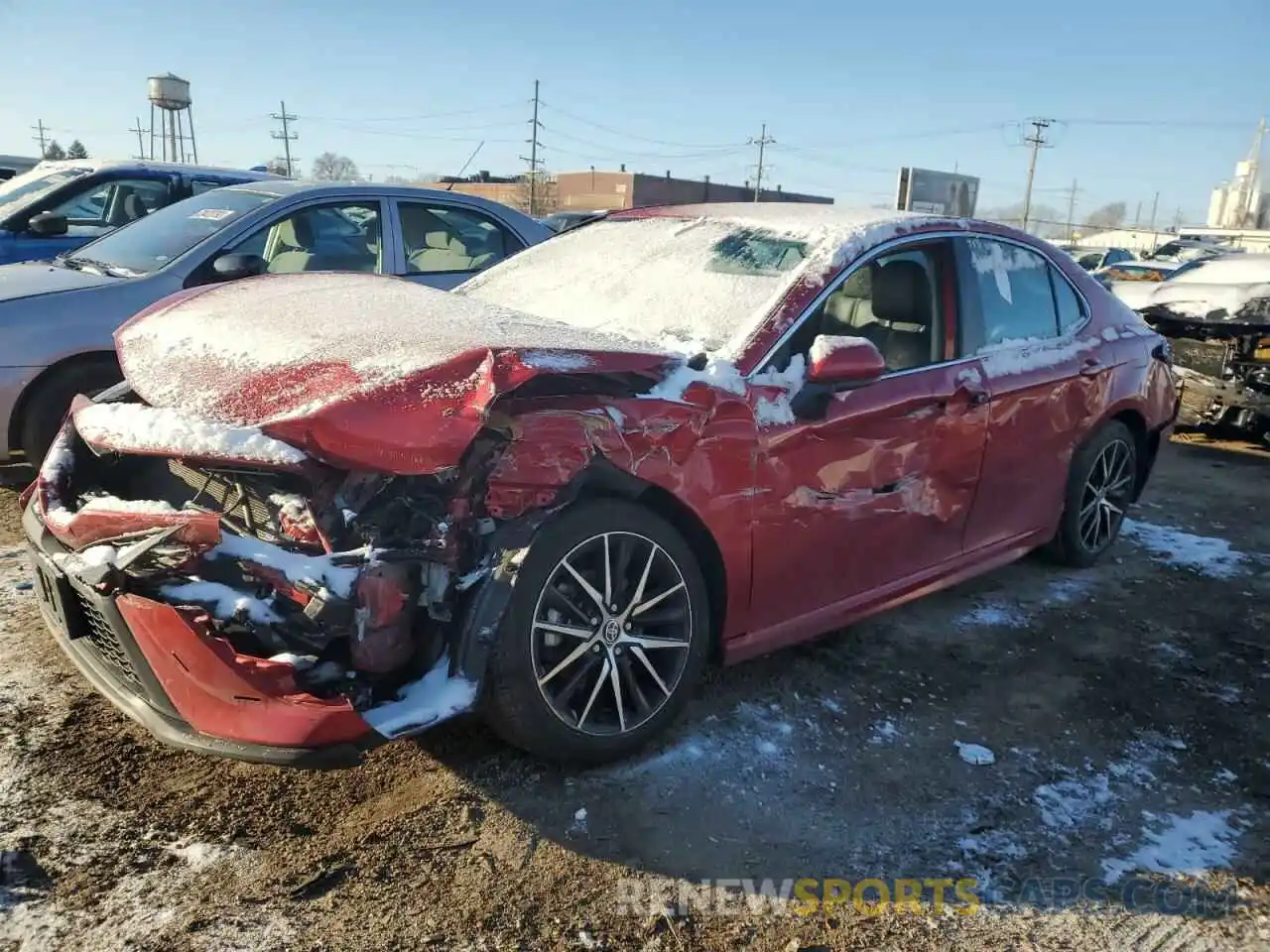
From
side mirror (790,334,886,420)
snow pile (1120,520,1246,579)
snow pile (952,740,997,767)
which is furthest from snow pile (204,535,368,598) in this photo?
snow pile (1120,520,1246,579)

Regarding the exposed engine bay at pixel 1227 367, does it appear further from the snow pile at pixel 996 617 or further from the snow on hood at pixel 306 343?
the snow on hood at pixel 306 343

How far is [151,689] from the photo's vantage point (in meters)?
2.35

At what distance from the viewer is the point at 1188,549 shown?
5.21m

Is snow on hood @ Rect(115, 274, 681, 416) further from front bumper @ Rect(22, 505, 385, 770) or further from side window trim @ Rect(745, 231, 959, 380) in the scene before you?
front bumper @ Rect(22, 505, 385, 770)

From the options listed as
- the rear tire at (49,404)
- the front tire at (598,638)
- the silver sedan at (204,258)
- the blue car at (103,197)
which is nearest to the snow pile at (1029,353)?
the front tire at (598,638)

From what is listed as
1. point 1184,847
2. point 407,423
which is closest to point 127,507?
point 407,423

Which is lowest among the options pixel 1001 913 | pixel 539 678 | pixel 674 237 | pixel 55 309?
pixel 1001 913

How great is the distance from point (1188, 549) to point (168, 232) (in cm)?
601

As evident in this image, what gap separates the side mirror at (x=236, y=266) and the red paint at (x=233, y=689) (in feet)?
10.3

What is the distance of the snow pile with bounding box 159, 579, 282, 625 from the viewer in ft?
7.56

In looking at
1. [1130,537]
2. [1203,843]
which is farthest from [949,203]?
[1203,843]

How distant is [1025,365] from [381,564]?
9.17 ft

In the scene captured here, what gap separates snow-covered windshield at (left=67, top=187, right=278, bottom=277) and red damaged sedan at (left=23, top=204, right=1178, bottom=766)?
1877 mm

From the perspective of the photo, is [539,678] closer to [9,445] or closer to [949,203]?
[9,445]
